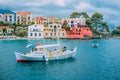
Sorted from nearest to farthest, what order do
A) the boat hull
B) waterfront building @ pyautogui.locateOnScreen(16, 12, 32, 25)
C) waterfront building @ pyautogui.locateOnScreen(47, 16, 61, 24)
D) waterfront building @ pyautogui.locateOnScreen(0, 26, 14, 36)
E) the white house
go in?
the boat hull < the white house < waterfront building @ pyautogui.locateOnScreen(0, 26, 14, 36) < waterfront building @ pyautogui.locateOnScreen(47, 16, 61, 24) < waterfront building @ pyautogui.locateOnScreen(16, 12, 32, 25)

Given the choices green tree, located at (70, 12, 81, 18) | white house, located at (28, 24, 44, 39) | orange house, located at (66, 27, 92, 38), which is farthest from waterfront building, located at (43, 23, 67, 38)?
green tree, located at (70, 12, 81, 18)

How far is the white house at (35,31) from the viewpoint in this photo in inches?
4673

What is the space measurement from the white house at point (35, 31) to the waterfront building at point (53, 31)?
9.46 ft

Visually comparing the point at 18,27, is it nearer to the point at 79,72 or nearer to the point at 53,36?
the point at 53,36

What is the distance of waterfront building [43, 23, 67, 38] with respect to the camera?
122 metres

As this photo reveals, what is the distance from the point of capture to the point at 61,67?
1377 inches

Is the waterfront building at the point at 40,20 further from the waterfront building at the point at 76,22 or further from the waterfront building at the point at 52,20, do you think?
the waterfront building at the point at 76,22

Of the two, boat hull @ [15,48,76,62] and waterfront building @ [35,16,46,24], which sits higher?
waterfront building @ [35,16,46,24]

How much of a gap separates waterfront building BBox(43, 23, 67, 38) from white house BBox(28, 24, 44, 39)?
114 inches

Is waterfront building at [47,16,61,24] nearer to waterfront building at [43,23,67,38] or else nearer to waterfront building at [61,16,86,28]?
waterfront building at [61,16,86,28]

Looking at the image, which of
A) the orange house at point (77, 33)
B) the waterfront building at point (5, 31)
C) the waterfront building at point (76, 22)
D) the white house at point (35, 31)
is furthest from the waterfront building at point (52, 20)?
the waterfront building at point (5, 31)

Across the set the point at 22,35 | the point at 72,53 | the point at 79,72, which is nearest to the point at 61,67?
the point at 79,72

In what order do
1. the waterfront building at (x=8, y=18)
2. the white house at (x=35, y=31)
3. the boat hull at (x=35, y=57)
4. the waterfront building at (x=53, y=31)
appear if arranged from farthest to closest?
the waterfront building at (x=8, y=18), the waterfront building at (x=53, y=31), the white house at (x=35, y=31), the boat hull at (x=35, y=57)

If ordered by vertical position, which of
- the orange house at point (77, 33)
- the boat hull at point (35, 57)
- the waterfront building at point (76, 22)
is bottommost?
the boat hull at point (35, 57)
